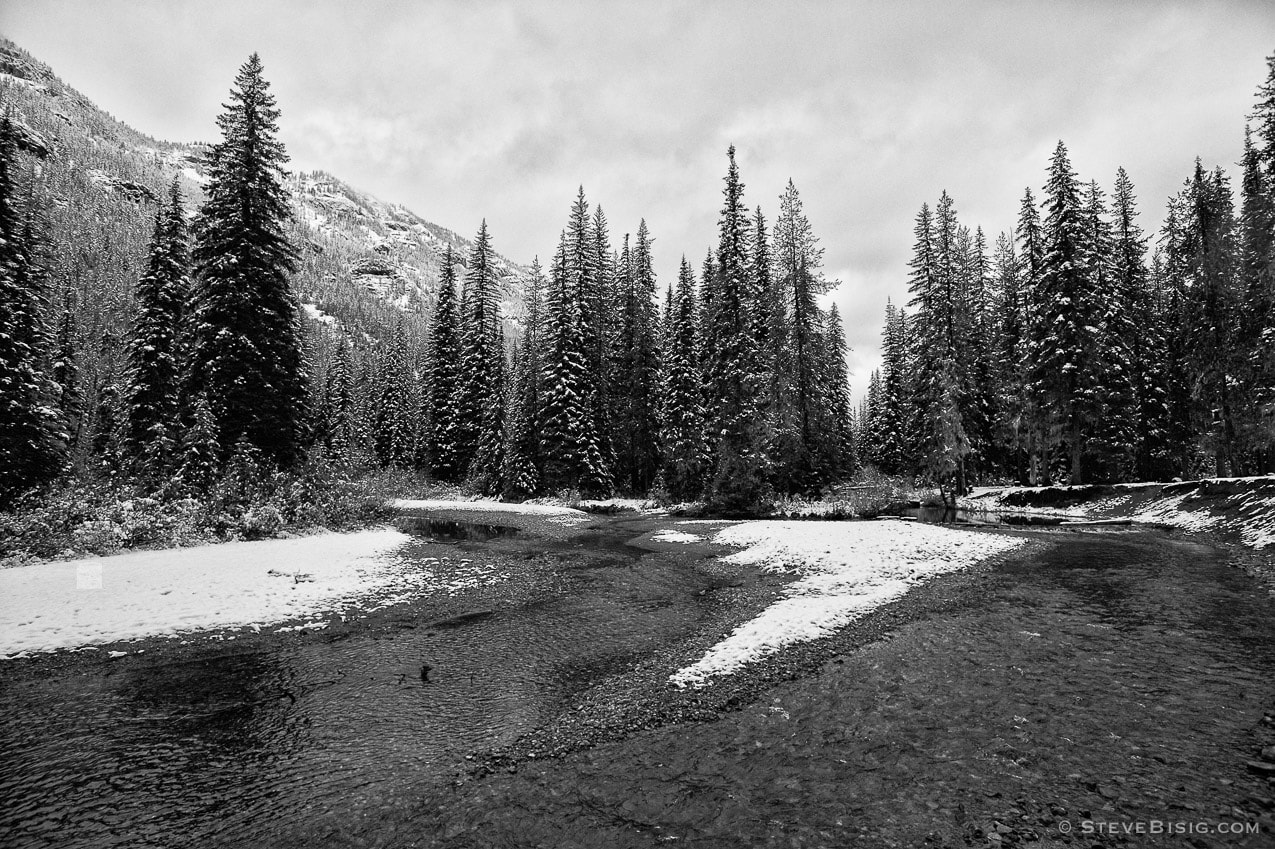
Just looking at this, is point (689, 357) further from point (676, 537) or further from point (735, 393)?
point (676, 537)

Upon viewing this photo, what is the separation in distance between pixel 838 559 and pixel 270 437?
73.9 feet

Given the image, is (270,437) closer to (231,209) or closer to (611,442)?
(231,209)

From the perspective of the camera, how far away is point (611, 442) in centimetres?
4544

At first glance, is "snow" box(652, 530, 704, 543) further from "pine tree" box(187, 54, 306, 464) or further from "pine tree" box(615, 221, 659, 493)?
"pine tree" box(615, 221, 659, 493)

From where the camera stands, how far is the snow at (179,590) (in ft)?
30.3

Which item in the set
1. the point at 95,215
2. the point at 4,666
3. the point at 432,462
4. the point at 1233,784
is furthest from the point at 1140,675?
the point at 95,215

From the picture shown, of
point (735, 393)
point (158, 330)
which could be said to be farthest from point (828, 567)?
point (158, 330)

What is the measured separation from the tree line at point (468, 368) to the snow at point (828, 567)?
1226 centimetres

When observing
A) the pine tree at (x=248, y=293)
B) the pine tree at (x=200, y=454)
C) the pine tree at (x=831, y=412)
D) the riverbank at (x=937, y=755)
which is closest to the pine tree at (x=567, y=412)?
the pine tree at (x=831, y=412)

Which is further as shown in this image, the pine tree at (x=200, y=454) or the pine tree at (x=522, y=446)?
the pine tree at (x=522, y=446)

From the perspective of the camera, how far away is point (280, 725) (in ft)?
21.6

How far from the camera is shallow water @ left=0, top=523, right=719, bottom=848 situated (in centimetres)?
481

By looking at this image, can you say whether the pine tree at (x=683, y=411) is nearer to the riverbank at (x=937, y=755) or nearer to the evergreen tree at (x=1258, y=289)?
the riverbank at (x=937, y=755)

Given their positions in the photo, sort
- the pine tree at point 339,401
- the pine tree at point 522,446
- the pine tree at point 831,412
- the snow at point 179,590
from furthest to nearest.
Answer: the pine tree at point 339,401 → the pine tree at point 522,446 → the pine tree at point 831,412 → the snow at point 179,590
